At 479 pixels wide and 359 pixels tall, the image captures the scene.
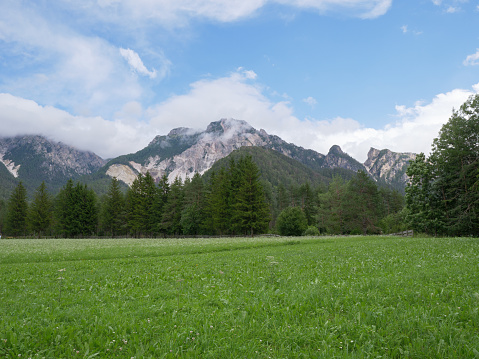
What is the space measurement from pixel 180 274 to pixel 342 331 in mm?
8002

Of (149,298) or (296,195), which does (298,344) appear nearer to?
(149,298)

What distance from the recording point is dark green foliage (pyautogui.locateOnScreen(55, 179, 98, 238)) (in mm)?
75562

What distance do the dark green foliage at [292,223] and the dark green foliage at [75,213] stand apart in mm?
57663

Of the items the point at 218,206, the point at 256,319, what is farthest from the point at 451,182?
the point at 256,319

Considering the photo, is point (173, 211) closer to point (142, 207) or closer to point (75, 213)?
point (142, 207)

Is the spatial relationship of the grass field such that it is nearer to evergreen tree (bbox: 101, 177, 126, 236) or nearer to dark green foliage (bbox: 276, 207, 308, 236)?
dark green foliage (bbox: 276, 207, 308, 236)

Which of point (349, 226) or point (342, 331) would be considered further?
point (349, 226)

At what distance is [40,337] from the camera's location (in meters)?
4.84

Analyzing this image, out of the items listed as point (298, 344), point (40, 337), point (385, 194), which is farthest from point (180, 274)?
point (385, 194)

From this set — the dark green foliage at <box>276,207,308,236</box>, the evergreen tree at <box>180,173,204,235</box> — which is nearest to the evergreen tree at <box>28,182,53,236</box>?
the evergreen tree at <box>180,173,204,235</box>

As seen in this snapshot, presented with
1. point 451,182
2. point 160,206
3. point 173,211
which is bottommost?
point 173,211

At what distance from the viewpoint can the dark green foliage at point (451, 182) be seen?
37.2 m

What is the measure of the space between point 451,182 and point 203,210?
171 ft

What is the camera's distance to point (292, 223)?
6300cm
